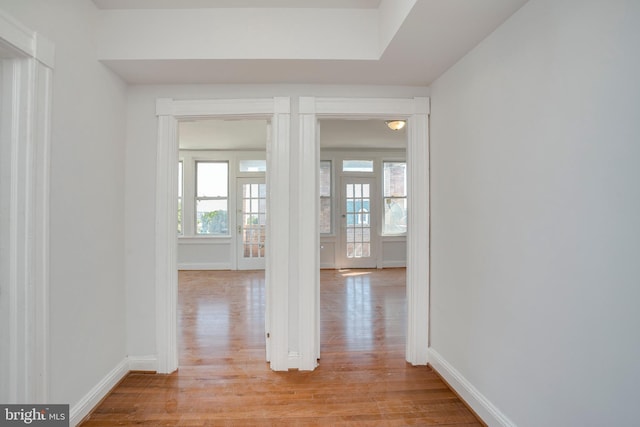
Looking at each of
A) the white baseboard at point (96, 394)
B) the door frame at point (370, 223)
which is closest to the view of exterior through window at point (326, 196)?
the door frame at point (370, 223)

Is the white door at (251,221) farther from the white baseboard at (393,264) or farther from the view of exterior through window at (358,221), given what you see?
the white baseboard at (393,264)

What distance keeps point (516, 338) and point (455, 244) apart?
2.44 ft

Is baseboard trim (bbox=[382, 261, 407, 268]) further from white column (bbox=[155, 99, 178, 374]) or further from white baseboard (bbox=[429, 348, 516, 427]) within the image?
white column (bbox=[155, 99, 178, 374])

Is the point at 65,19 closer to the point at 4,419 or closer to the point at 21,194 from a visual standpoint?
the point at 21,194

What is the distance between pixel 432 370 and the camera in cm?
256

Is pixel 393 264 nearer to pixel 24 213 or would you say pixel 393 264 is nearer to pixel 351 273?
pixel 351 273

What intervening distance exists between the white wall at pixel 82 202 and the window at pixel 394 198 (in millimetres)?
5566

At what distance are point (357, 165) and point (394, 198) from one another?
112cm

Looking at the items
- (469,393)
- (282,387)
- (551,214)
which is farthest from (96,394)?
(551,214)

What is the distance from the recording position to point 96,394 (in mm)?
2098

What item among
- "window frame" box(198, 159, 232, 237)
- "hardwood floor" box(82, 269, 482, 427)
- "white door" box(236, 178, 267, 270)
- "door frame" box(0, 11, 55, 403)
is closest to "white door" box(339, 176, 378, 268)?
"white door" box(236, 178, 267, 270)

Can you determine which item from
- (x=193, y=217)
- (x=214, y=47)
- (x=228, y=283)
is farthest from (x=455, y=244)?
(x=193, y=217)

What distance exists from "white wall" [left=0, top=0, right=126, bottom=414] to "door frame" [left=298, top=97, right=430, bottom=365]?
1389 mm

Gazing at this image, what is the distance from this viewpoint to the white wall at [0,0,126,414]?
1.77m
